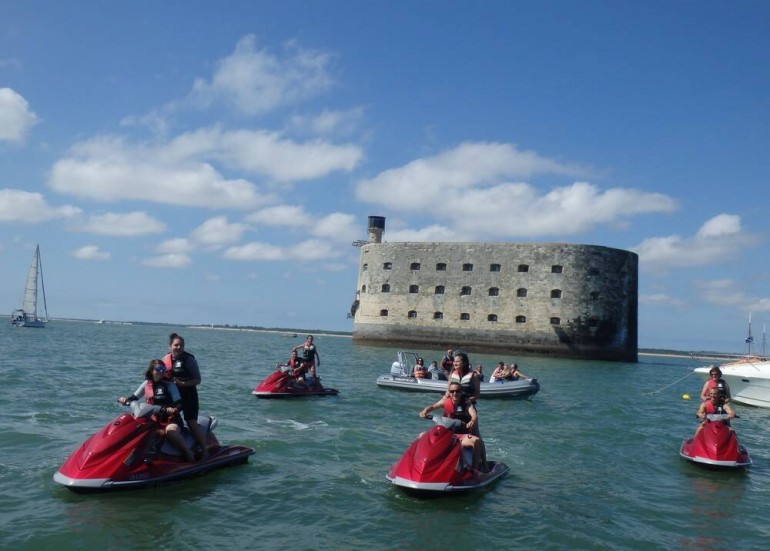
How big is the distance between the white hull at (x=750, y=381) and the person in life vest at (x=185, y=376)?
18916 mm

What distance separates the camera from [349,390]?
902 inches

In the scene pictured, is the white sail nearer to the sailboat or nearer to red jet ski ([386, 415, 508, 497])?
the sailboat

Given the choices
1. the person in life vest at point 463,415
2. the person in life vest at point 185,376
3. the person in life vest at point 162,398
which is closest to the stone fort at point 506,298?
the person in life vest at point 463,415

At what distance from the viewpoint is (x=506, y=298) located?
49.1m

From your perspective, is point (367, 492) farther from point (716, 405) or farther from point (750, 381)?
point (750, 381)

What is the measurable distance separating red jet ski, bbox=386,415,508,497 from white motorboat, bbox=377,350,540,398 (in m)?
11.7

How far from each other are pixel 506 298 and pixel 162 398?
138ft

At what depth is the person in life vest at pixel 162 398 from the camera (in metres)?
8.76

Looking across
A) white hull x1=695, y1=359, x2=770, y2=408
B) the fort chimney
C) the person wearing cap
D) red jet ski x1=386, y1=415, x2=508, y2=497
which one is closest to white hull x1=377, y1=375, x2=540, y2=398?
the person wearing cap

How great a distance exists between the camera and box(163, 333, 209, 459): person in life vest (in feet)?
29.7

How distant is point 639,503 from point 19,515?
7.79 m

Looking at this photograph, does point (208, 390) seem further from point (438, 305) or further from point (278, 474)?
point (438, 305)

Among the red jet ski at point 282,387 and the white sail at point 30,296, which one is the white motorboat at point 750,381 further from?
the white sail at point 30,296

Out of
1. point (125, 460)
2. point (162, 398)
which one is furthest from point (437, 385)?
point (125, 460)
